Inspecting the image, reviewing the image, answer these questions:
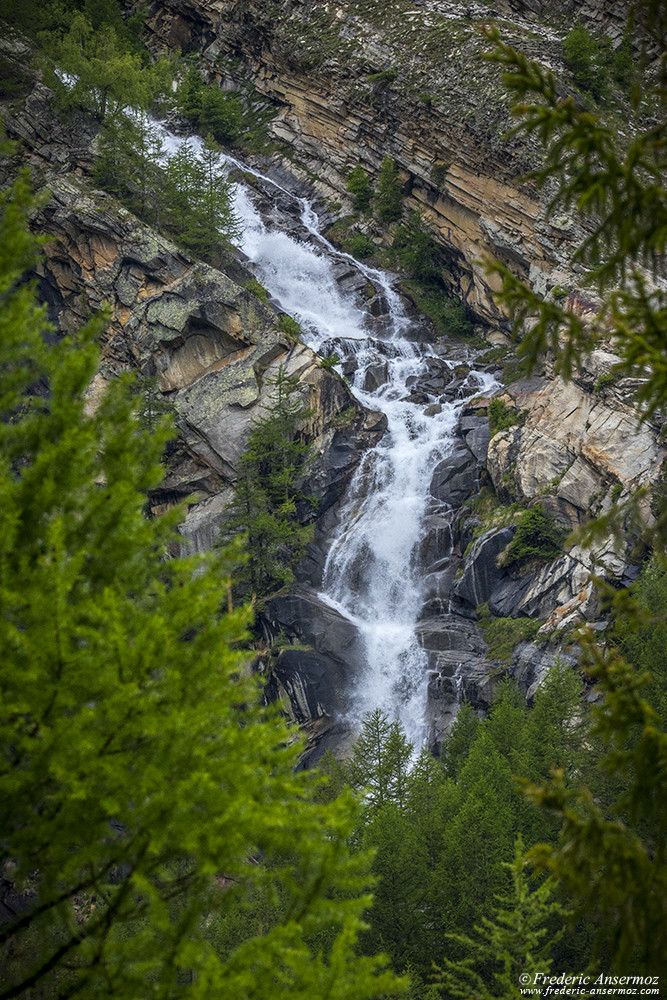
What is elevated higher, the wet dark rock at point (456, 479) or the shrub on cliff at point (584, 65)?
the shrub on cliff at point (584, 65)

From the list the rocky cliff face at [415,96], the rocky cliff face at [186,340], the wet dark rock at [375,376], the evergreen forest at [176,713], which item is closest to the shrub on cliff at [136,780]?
the evergreen forest at [176,713]

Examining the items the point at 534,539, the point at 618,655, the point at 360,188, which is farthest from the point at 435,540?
the point at 360,188

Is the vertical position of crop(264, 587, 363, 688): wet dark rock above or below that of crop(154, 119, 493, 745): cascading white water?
below

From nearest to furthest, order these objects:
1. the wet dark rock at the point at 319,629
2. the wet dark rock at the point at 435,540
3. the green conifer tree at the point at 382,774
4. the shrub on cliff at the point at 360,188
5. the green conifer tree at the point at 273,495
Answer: the green conifer tree at the point at 382,774
the wet dark rock at the point at 319,629
the green conifer tree at the point at 273,495
the wet dark rock at the point at 435,540
the shrub on cliff at the point at 360,188

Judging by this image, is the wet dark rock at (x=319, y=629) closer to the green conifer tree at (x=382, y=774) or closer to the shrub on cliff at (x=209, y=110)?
the green conifer tree at (x=382, y=774)

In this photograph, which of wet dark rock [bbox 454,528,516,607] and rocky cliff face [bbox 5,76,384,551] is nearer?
wet dark rock [bbox 454,528,516,607]

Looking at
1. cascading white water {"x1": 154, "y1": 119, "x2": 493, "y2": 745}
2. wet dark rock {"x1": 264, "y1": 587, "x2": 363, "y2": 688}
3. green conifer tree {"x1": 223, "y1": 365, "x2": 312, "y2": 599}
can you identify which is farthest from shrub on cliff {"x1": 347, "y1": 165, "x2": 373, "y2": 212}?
wet dark rock {"x1": 264, "y1": 587, "x2": 363, "y2": 688}

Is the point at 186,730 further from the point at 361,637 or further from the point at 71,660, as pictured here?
the point at 361,637

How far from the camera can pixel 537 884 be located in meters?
16.7

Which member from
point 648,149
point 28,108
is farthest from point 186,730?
point 28,108

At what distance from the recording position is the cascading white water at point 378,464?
2894 centimetres

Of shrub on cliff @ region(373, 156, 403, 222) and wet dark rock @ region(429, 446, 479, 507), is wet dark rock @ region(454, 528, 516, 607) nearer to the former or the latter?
wet dark rock @ region(429, 446, 479, 507)

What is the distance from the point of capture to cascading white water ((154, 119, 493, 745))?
94.9 feet

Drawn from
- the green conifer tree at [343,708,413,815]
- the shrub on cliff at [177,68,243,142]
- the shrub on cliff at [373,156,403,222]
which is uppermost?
the shrub on cliff at [177,68,243,142]
